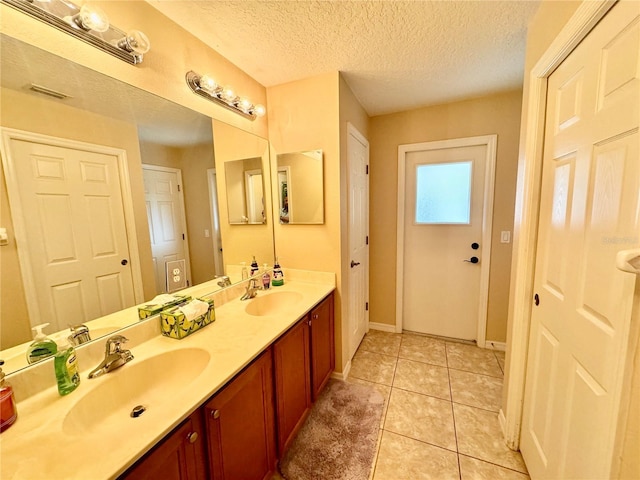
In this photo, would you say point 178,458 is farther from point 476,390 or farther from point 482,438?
point 476,390

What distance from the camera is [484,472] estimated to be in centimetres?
131

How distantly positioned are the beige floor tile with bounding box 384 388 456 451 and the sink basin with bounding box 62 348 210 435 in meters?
1.34

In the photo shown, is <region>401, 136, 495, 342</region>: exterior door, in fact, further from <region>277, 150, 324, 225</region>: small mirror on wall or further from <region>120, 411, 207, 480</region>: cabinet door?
<region>120, 411, 207, 480</region>: cabinet door

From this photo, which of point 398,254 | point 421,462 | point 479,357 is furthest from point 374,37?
point 479,357

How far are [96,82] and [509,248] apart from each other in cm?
307

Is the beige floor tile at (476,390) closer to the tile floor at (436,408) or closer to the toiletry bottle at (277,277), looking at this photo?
the tile floor at (436,408)

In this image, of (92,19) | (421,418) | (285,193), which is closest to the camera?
(92,19)

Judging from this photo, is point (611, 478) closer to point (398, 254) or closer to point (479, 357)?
point (479, 357)

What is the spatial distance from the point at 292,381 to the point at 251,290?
2.17ft

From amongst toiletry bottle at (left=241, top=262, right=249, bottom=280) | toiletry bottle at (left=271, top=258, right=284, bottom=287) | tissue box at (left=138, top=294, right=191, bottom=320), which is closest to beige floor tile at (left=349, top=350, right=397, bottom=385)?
toiletry bottle at (left=271, top=258, right=284, bottom=287)

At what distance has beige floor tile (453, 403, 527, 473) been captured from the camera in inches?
54.2

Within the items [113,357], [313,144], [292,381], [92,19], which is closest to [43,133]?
[92,19]

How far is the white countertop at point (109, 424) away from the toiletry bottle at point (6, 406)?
0.02 metres

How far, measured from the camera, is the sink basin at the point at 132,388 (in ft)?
2.64
